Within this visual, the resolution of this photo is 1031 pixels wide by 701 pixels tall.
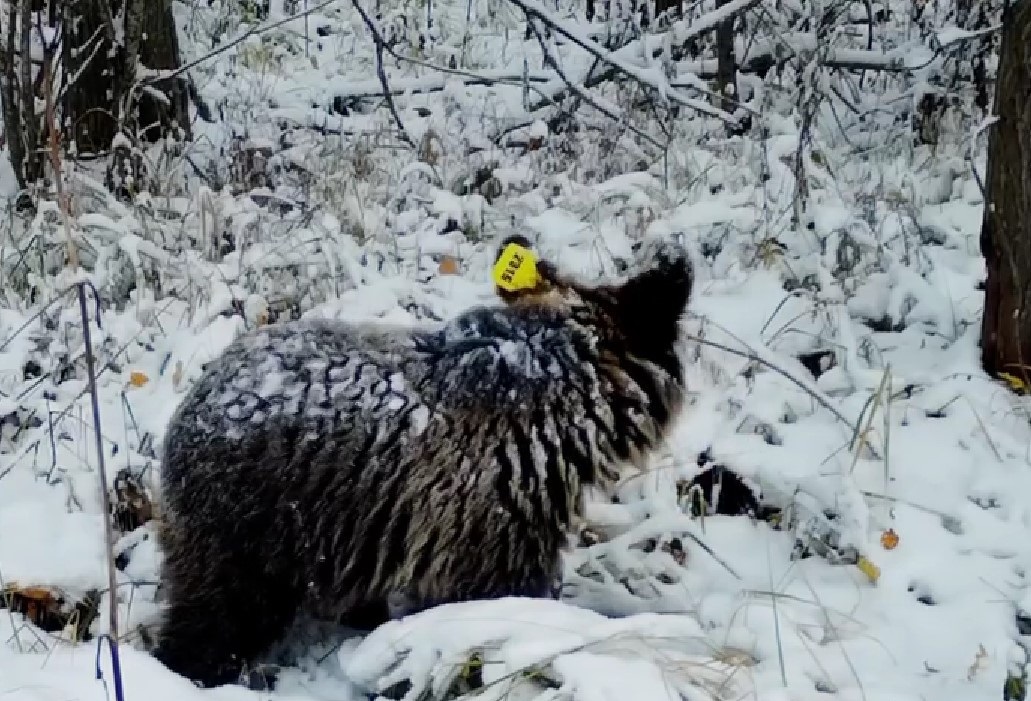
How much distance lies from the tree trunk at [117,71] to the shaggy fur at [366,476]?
366 cm

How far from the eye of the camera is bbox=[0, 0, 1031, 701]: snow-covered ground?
109 inches

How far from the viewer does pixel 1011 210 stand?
3783 mm

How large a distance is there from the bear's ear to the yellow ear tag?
0.24 metres

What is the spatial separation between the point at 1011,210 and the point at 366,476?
2120mm

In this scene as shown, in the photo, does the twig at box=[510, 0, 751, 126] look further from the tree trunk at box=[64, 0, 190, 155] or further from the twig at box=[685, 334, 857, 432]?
the tree trunk at box=[64, 0, 190, 155]

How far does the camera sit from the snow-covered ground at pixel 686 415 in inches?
109

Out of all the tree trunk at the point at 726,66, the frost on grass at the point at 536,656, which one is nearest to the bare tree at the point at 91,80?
the tree trunk at the point at 726,66

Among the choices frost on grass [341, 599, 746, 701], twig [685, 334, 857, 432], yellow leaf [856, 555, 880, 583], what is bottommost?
yellow leaf [856, 555, 880, 583]

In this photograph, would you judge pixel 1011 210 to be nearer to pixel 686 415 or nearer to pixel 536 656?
pixel 686 415

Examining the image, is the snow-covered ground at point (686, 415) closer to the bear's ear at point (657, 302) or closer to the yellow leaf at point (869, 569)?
the yellow leaf at point (869, 569)

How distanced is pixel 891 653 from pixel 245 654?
62.3 inches

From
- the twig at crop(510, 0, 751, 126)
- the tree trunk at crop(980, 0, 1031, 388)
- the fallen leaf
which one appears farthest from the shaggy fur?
the twig at crop(510, 0, 751, 126)

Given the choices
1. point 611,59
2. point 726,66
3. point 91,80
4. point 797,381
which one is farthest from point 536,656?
point 91,80

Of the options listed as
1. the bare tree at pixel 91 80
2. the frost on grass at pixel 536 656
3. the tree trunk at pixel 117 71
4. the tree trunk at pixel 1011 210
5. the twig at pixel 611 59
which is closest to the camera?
the frost on grass at pixel 536 656
